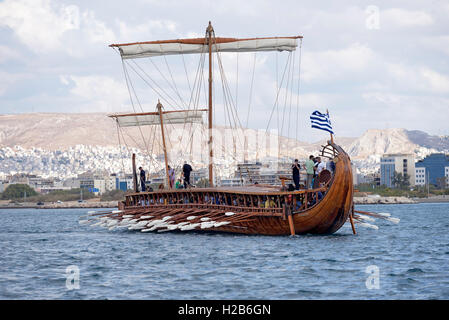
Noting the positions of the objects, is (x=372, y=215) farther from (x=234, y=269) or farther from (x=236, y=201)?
(x=234, y=269)

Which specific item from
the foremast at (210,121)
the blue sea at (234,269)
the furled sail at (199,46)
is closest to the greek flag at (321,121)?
the blue sea at (234,269)

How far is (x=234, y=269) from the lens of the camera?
24484mm

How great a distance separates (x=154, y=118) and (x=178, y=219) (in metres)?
14.3

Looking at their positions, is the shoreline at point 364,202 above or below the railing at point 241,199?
below

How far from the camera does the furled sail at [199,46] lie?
45844 mm

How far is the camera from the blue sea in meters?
20.3

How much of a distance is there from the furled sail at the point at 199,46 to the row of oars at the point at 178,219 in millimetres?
10583

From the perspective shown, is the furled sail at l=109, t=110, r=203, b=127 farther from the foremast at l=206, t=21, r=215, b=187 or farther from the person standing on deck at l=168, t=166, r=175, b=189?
the foremast at l=206, t=21, r=215, b=187

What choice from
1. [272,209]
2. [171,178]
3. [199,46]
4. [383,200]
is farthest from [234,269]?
[383,200]

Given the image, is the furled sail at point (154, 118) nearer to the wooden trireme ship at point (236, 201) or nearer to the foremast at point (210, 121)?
the wooden trireme ship at point (236, 201)

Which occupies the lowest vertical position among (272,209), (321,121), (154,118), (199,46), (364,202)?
(364,202)

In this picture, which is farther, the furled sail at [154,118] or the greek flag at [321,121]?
the furled sail at [154,118]
